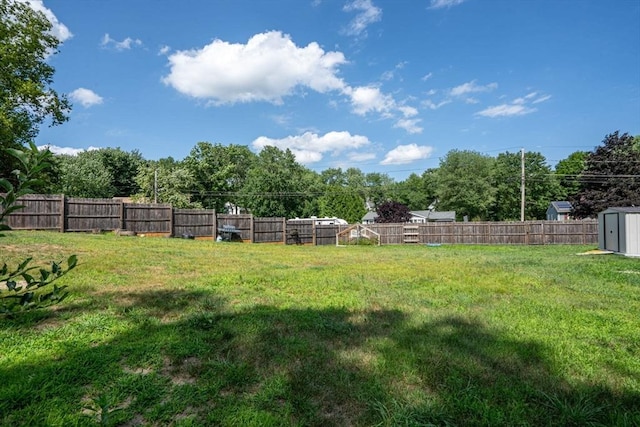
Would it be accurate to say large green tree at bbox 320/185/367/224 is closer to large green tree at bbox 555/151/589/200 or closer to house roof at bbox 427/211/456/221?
house roof at bbox 427/211/456/221

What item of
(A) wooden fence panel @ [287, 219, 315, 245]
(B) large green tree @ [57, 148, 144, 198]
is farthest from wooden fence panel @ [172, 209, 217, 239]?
(B) large green tree @ [57, 148, 144, 198]

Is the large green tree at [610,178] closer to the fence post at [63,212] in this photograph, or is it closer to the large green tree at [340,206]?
the large green tree at [340,206]

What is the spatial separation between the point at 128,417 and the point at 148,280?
361cm

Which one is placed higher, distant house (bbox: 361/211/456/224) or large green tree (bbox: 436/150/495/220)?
large green tree (bbox: 436/150/495/220)

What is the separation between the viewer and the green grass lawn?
209 cm

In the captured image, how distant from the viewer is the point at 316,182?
4997cm

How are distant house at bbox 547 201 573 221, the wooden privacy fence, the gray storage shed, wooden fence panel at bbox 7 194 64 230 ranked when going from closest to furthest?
the gray storage shed < wooden fence panel at bbox 7 194 64 230 < the wooden privacy fence < distant house at bbox 547 201 573 221

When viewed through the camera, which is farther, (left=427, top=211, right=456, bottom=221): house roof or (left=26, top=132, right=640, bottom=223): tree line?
(left=427, top=211, right=456, bottom=221): house roof

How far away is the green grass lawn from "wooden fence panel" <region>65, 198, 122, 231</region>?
1127cm

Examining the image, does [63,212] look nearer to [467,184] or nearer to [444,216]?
[467,184]

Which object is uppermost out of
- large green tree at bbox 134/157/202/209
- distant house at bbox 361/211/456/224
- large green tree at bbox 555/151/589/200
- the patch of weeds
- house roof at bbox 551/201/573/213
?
large green tree at bbox 555/151/589/200

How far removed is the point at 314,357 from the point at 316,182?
156 feet

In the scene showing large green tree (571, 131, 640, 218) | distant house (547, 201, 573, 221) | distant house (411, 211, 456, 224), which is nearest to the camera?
large green tree (571, 131, 640, 218)

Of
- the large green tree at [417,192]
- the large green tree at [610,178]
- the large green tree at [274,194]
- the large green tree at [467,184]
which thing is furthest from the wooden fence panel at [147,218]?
the large green tree at [417,192]
